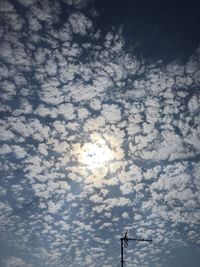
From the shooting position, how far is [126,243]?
4272 centimetres

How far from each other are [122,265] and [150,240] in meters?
3.62

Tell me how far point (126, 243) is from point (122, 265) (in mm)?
2409

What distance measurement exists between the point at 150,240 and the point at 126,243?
2233mm

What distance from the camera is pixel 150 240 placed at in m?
42.5

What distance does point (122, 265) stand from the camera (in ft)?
134
